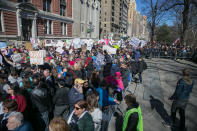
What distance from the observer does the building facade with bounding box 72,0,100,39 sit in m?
34.8

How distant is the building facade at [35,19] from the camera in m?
18.8

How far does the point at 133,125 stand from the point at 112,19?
271 feet

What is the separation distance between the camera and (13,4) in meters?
19.3

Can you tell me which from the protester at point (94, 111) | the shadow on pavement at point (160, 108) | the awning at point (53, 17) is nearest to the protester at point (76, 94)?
the protester at point (94, 111)

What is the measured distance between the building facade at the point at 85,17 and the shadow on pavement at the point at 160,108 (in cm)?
3113

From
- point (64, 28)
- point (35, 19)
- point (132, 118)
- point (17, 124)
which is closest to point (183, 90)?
point (132, 118)

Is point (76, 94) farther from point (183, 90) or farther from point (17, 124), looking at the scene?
point (183, 90)

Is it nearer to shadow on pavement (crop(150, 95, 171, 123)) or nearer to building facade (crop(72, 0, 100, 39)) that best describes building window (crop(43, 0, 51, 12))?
building facade (crop(72, 0, 100, 39))

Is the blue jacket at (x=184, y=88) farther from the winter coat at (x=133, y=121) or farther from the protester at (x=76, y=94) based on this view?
the protester at (x=76, y=94)

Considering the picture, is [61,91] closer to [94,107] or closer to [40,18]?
[94,107]

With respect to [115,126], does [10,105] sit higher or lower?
higher

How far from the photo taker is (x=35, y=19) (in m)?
22.7

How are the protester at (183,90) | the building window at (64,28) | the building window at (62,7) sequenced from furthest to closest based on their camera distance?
the building window at (64,28) → the building window at (62,7) → the protester at (183,90)

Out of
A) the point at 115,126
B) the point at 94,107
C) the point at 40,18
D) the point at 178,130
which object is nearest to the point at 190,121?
the point at 178,130
